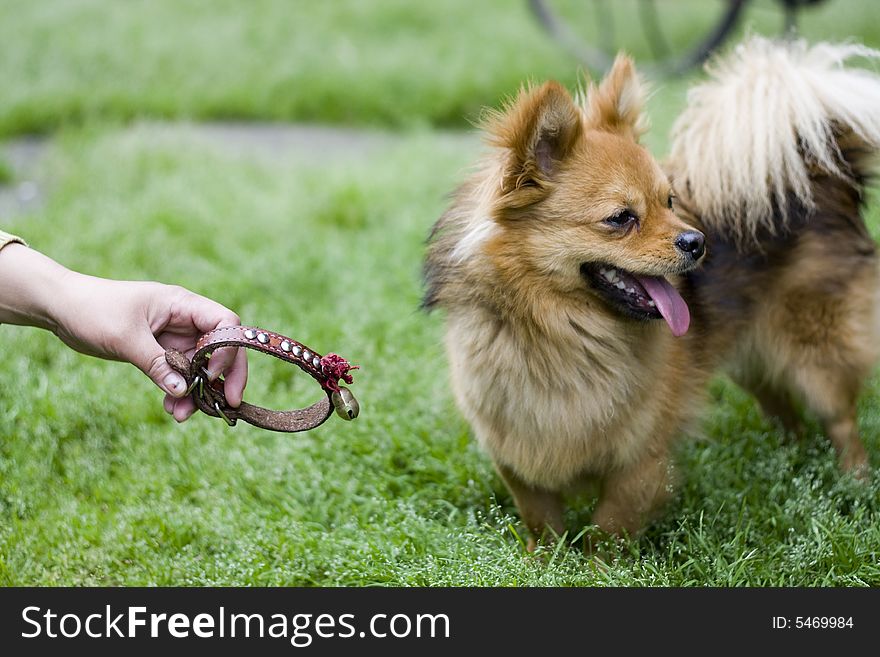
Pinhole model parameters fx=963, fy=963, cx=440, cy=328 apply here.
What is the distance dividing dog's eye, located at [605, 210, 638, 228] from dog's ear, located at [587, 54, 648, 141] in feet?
1.15

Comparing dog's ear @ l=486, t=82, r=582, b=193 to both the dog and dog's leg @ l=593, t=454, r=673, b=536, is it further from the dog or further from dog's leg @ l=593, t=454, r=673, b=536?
dog's leg @ l=593, t=454, r=673, b=536

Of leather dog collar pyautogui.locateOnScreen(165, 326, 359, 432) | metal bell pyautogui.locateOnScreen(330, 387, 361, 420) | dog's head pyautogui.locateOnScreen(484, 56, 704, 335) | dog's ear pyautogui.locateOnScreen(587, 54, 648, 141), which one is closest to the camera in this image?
leather dog collar pyautogui.locateOnScreen(165, 326, 359, 432)

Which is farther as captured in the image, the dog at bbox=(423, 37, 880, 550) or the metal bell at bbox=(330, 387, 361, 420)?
the dog at bbox=(423, 37, 880, 550)

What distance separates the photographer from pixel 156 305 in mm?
2469

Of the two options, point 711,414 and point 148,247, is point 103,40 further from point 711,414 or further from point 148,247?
point 711,414

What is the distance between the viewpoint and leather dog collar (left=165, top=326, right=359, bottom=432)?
2.31 metres

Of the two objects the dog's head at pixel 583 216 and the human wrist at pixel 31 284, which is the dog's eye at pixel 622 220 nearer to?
the dog's head at pixel 583 216

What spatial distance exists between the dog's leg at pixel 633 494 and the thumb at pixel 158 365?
1.31 meters

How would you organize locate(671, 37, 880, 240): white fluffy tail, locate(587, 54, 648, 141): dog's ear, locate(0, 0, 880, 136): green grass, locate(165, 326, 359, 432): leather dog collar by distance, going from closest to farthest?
locate(165, 326, 359, 432): leather dog collar
locate(587, 54, 648, 141): dog's ear
locate(671, 37, 880, 240): white fluffy tail
locate(0, 0, 880, 136): green grass

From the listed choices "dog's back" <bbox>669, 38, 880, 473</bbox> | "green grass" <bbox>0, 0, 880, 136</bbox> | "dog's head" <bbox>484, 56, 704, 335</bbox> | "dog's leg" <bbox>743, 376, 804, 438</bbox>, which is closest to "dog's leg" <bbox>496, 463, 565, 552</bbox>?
"dog's head" <bbox>484, 56, 704, 335</bbox>

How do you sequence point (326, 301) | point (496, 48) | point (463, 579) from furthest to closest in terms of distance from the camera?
point (496, 48) < point (326, 301) < point (463, 579)

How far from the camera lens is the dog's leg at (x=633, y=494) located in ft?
9.46

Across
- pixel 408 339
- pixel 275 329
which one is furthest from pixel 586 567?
pixel 275 329

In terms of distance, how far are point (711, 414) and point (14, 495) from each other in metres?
2.54
